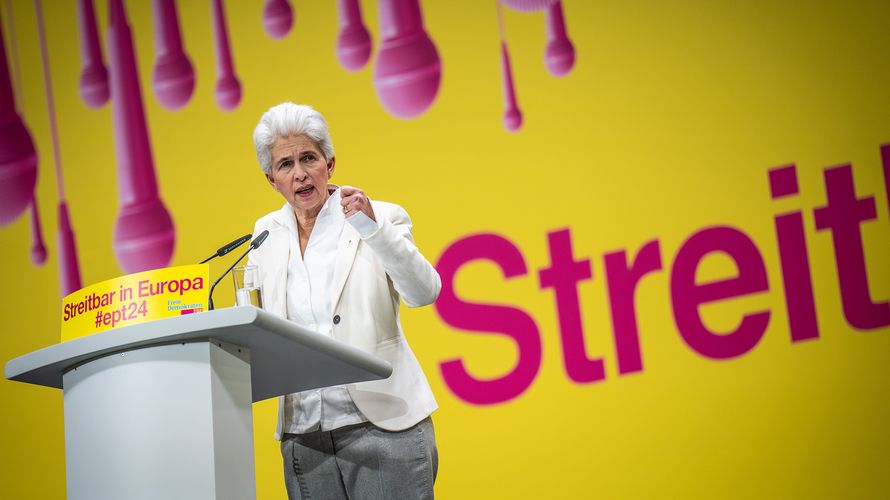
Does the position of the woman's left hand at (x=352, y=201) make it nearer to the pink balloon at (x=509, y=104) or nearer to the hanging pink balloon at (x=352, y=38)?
the pink balloon at (x=509, y=104)

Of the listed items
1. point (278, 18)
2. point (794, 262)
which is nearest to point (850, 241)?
point (794, 262)

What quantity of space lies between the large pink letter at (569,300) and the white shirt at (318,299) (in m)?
1.26

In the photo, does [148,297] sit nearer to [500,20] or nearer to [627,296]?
[627,296]

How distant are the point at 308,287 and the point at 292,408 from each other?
0.25 meters

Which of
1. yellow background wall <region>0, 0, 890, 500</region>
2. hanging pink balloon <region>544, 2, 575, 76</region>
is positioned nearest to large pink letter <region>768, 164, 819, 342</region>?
yellow background wall <region>0, 0, 890, 500</region>

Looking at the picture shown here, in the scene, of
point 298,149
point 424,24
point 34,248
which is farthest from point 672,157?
point 34,248

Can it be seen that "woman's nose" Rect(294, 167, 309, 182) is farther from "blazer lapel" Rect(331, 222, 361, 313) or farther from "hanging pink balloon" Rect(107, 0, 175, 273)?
"hanging pink balloon" Rect(107, 0, 175, 273)

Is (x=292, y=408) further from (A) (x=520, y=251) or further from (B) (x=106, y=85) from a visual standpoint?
(B) (x=106, y=85)

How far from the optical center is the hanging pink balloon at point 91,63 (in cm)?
343

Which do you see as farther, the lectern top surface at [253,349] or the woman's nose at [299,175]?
the woman's nose at [299,175]

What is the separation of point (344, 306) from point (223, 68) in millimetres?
1926

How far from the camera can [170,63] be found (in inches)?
134

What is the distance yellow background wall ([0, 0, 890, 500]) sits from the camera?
283cm

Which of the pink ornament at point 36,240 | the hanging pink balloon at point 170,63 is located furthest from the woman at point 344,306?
the pink ornament at point 36,240
